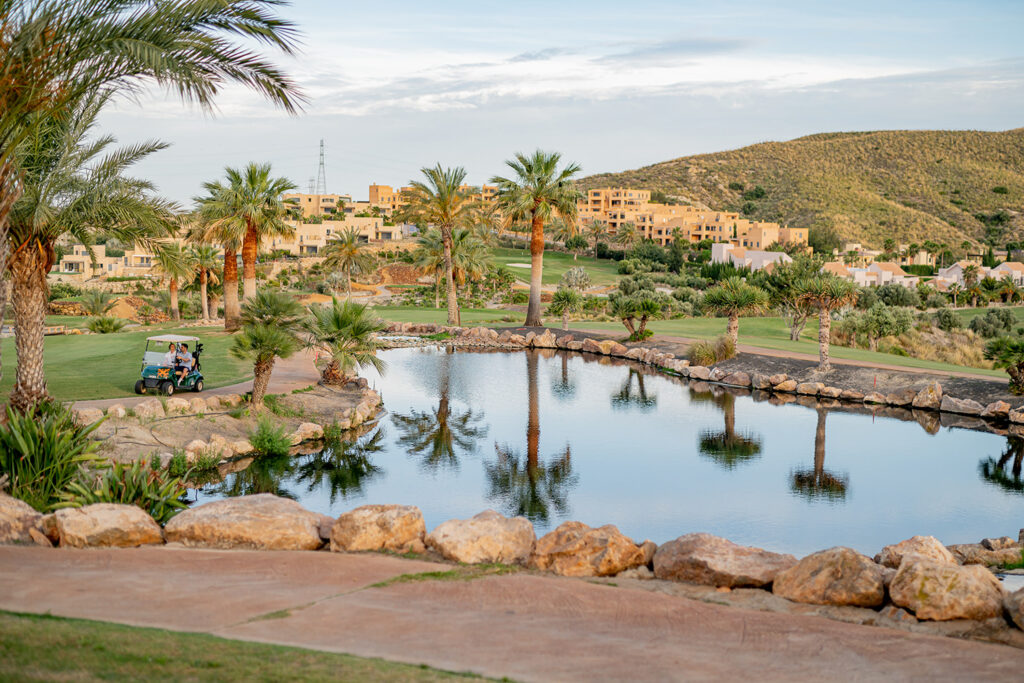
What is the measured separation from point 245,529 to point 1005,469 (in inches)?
585

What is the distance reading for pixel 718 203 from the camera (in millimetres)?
A: 142750

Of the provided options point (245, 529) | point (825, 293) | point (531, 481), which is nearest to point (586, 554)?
point (245, 529)

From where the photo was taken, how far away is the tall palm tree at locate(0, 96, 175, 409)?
47.3 feet

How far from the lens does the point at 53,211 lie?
48.8 ft

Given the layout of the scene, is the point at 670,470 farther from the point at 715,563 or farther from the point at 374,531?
the point at 374,531

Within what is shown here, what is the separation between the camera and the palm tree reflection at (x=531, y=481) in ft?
45.4

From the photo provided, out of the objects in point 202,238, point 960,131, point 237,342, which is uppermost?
point 960,131

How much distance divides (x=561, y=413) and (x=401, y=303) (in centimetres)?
4200

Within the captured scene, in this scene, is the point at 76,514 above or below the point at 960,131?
below

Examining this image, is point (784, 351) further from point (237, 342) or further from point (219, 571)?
point (219, 571)

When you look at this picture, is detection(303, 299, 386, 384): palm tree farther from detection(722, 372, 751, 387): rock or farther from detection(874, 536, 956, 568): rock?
detection(874, 536, 956, 568): rock

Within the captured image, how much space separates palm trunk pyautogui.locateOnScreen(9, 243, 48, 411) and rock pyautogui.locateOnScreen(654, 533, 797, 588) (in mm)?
11232

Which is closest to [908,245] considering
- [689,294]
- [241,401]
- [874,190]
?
[874,190]

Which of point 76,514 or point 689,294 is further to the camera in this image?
point 689,294
